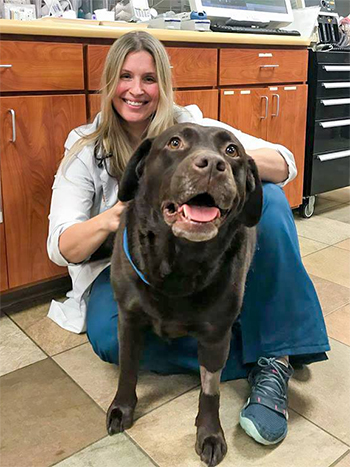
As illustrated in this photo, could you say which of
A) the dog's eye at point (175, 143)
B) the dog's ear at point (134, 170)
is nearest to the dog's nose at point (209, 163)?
the dog's eye at point (175, 143)

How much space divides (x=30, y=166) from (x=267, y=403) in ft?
3.65

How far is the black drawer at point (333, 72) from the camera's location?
2812mm

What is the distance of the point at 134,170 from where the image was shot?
1.12 meters

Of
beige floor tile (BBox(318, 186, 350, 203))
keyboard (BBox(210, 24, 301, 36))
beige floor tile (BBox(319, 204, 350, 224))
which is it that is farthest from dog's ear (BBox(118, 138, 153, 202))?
beige floor tile (BBox(318, 186, 350, 203))

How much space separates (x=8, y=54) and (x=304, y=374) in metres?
1.39

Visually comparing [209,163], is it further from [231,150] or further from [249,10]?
[249,10]

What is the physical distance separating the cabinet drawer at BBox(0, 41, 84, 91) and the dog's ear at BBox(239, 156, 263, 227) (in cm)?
94

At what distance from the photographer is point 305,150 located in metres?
2.94

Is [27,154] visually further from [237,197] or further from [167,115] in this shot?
[237,197]

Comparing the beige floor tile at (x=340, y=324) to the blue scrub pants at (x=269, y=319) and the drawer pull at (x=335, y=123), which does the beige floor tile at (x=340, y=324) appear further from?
the drawer pull at (x=335, y=123)

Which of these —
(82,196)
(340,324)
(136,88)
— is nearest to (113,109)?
(136,88)

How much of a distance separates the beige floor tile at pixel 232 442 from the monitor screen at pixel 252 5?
204cm

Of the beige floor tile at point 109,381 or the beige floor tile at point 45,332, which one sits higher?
the beige floor tile at point 45,332

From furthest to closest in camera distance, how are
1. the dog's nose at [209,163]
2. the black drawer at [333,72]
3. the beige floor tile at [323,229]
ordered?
the black drawer at [333,72] < the beige floor tile at [323,229] < the dog's nose at [209,163]
